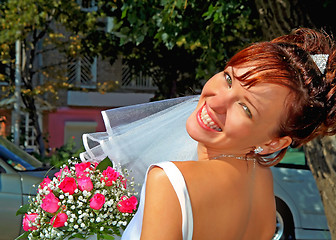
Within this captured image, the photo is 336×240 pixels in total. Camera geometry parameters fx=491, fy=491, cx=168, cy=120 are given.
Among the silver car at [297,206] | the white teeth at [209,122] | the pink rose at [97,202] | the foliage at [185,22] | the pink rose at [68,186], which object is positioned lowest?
the silver car at [297,206]

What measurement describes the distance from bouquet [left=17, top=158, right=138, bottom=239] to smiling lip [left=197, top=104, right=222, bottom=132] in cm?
56

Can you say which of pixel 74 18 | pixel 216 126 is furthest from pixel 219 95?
pixel 74 18

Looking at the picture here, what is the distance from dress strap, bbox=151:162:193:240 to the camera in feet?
4.98

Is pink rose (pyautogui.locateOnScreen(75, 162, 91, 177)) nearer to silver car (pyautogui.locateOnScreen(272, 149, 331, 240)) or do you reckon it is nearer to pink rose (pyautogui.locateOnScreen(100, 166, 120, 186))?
pink rose (pyautogui.locateOnScreen(100, 166, 120, 186))

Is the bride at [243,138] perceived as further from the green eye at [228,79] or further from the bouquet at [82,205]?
the bouquet at [82,205]

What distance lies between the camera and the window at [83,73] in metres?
21.5

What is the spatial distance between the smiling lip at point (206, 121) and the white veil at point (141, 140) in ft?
1.54

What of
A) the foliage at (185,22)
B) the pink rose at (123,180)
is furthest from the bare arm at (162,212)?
the foliage at (185,22)

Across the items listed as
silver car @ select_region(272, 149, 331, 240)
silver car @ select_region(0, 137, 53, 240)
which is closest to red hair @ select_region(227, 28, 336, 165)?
silver car @ select_region(0, 137, 53, 240)

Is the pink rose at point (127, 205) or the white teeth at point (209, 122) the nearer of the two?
the white teeth at point (209, 122)

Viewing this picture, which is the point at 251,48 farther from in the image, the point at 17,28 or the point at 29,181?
the point at 17,28

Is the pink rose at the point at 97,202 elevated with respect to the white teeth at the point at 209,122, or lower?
lower

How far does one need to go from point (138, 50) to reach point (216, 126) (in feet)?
38.2

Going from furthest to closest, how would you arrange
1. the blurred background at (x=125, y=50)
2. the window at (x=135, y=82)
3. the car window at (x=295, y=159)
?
the window at (x=135, y=82) < the car window at (x=295, y=159) < the blurred background at (x=125, y=50)
